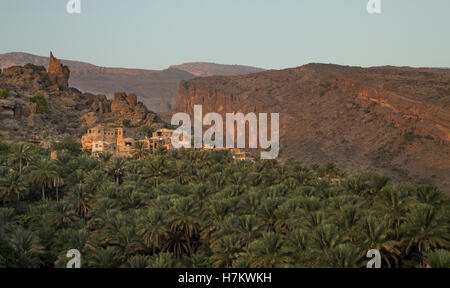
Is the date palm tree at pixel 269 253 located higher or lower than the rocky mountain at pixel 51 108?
lower

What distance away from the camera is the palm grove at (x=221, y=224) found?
136 ft

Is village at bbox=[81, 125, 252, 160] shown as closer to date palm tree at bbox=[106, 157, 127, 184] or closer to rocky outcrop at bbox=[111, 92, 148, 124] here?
rocky outcrop at bbox=[111, 92, 148, 124]

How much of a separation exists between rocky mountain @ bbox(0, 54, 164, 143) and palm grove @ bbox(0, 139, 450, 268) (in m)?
51.9

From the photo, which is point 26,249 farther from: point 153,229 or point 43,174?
point 43,174

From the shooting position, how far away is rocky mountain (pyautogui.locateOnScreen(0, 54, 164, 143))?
121 metres

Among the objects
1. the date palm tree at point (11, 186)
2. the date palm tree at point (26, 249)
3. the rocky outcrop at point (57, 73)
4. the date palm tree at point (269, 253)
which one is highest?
the rocky outcrop at point (57, 73)

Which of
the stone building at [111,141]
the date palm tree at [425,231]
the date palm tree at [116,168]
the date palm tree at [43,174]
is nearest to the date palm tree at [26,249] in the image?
→ the date palm tree at [43,174]

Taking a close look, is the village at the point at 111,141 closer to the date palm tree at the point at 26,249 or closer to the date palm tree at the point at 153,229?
the date palm tree at the point at 153,229

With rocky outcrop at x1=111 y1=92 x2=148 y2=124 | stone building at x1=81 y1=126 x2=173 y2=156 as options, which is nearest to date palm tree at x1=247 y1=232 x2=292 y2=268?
stone building at x1=81 y1=126 x2=173 y2=156

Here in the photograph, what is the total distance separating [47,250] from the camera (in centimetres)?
5228

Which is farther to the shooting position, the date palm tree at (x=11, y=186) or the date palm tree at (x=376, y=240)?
the date palm tree at (x=11, y=186)

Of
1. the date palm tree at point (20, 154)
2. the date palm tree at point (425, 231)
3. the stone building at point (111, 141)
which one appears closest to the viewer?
the date palm tree at point (425, 231)

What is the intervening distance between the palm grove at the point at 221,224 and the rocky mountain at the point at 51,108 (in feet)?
170

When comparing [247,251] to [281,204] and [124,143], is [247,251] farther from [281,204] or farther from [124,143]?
[124,143]
